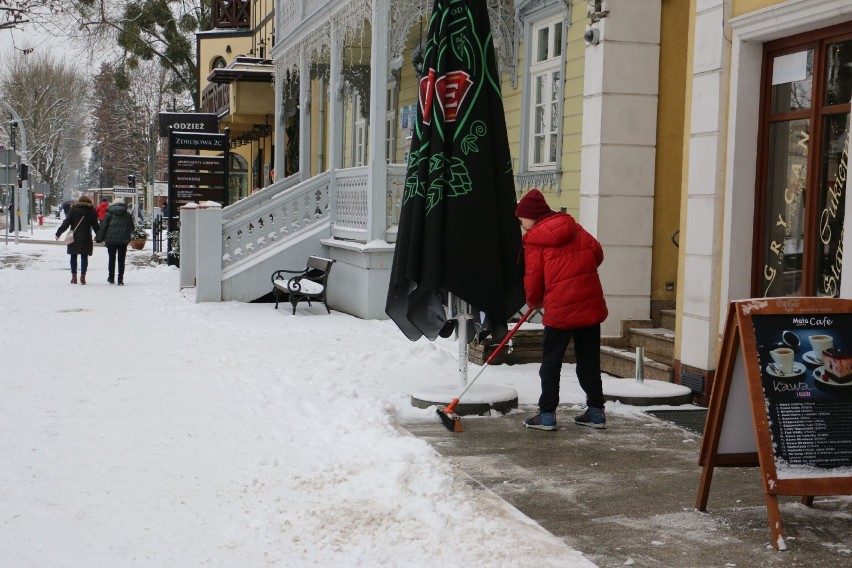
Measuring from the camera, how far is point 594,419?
7.45 meters

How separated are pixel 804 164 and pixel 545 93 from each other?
5.64 meters

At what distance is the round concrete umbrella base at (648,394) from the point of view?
8180mm

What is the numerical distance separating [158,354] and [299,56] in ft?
33.8

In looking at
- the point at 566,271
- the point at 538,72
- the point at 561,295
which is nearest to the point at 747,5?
the point at 566,271

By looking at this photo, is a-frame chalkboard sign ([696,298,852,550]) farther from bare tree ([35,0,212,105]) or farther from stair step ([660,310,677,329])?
bare tree ([35,0,212,105])

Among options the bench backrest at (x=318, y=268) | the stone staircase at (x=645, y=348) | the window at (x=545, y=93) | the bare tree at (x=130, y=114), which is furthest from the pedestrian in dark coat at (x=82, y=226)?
the bare tree at (x=130, y=114)

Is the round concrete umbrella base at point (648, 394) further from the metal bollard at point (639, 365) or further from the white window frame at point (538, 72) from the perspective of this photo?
the white window frame at point (538, 72)

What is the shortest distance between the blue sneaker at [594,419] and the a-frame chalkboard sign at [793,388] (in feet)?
7.30

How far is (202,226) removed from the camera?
53.7 feet

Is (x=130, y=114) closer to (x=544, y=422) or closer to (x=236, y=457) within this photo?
(x=544, y=422)

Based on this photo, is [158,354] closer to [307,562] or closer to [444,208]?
[444,208]

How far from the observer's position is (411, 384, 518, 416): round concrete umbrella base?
7.82m

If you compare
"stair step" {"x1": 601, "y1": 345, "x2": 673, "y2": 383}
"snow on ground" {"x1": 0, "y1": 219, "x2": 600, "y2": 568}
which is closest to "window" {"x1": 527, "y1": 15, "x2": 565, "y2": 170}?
"snow on ground" {"x1": 0, "y1": 219, "x2": 600, "y2": 568}

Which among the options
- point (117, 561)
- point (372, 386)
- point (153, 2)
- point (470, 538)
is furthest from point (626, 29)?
point (153, 2)
